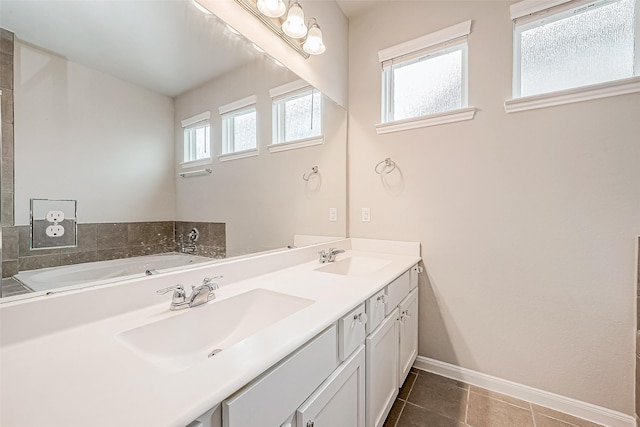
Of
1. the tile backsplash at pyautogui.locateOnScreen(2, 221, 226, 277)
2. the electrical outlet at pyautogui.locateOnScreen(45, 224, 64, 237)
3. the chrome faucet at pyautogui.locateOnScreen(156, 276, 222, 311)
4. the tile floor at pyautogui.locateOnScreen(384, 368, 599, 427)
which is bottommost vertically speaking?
the tile floor at pyautogui.locateOnScreen(384, 368, 599, 427)

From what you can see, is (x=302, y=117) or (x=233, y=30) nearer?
(x=233, y=30)

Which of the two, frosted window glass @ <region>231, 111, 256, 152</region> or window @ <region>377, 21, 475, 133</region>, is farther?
window @ <region>377, 21, 475, 133</region>

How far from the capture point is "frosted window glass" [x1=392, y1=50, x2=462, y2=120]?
183 centimetres

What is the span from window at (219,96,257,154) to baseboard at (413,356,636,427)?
1884 millimetres

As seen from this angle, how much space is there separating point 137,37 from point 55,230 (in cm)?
72

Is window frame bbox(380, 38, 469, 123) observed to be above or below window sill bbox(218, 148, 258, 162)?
above

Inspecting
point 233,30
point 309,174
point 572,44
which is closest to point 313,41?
point 233,30

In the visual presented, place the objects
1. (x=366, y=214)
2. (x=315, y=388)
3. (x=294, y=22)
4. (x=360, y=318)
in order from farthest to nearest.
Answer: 1. (x=366, y=214)
2. (x=294, y=22)
3. (x=360, y=318)
4. (x=315, y=388)

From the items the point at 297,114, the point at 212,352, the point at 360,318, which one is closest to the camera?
the point at 212,352

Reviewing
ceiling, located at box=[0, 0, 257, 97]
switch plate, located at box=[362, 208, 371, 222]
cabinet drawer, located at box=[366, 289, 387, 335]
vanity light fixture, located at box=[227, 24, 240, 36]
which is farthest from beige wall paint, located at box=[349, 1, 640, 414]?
ceiling, located at box=[0, 0, 257, 97]

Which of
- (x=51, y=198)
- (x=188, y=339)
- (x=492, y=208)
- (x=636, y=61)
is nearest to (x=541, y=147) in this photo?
(x=492, y=208)

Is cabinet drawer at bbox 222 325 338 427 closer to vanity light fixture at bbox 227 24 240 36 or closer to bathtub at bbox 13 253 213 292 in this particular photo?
bathtub at bbox 13 253 213 292

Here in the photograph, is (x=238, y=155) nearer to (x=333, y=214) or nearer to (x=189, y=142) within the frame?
(x=189, y=142)

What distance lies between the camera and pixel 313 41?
164cm
